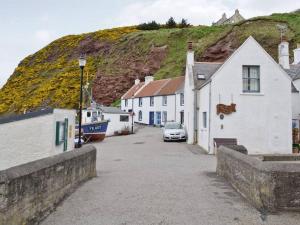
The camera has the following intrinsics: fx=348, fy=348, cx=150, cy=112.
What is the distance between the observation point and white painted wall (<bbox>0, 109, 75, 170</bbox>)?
639 inches

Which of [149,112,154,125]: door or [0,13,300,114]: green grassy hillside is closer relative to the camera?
[149,112,154,125]: door

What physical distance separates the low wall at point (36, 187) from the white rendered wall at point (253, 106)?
1551 centimetres

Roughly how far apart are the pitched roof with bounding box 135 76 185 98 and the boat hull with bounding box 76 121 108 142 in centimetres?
1755

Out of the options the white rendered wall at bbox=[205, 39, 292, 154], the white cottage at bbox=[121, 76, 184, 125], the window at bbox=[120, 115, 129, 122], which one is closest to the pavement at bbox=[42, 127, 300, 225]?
the white rendered wall at bbox=[205, 39, 292, 154]

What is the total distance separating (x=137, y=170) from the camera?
1554cm

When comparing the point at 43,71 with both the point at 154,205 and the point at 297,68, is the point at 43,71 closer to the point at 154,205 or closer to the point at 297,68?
the point at 297,68

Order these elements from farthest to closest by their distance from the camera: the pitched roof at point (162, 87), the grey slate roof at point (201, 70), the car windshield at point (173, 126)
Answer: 1. the pitched roof at point (162, 87)
2. the car windshield at point (173, 126)
3. the grey slate roof at point (201, 70)

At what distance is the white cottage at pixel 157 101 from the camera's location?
162 ft

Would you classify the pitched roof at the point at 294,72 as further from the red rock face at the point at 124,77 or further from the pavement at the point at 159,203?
the red rock face at the point at 124,77

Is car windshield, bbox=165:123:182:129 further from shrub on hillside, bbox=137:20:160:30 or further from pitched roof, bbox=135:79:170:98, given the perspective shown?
shrub on hillside, bbox=137:20:160:30

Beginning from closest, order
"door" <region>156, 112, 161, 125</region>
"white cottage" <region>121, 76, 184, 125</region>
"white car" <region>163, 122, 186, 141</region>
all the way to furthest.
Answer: "white car" <region>163, 122, 186, 141</region> < "white cottage" <region>121, 76, 184, 125</region> < "door" <region>156, 112, 161, 125</region>

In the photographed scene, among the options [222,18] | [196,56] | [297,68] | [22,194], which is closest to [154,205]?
[22,194]

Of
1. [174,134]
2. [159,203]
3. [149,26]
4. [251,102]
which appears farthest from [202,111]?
Result: [149,26]

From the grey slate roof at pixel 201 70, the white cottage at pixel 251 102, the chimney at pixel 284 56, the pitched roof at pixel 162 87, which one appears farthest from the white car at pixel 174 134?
the pitched roof at pixel 162 87
